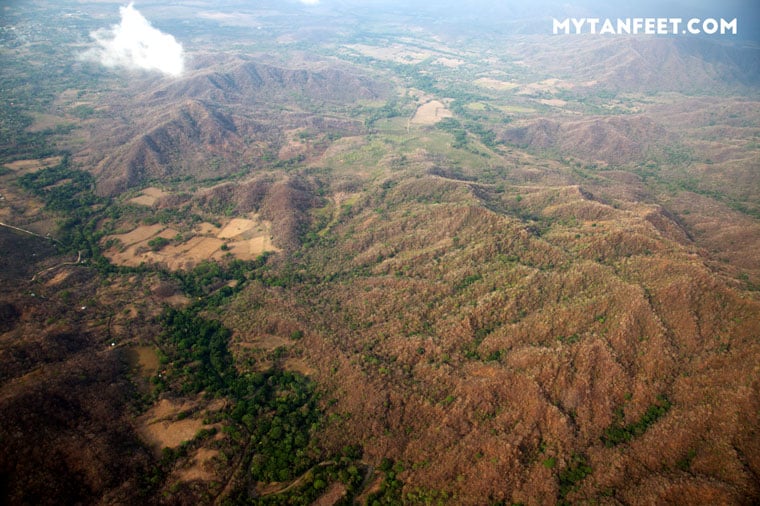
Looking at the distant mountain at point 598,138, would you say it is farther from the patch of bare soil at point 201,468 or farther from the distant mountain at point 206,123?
the patch of bare soil at point 201,468

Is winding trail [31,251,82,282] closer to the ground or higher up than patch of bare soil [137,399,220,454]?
higher up

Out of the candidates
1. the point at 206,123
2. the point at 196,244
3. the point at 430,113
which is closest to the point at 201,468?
the point at 196,244

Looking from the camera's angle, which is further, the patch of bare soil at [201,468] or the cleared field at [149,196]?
the cleared field at [149,196]

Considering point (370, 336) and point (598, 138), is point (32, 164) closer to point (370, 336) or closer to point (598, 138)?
point (370, 336)

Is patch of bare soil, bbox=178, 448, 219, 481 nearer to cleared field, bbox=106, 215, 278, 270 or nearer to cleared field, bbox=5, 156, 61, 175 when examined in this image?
cleared field, bbox=106, 215, 278, 270

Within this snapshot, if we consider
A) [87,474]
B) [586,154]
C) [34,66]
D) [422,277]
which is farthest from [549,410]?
[34,66]

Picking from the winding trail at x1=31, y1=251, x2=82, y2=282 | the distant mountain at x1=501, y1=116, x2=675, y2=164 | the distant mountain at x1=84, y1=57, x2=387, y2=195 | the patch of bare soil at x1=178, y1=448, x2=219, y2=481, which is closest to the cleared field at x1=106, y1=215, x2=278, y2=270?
the winding trail at x1=31, y1=251, x2=82, y2=282

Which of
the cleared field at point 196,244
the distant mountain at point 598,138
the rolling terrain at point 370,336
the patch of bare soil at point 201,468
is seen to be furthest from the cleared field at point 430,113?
the patch of bare soil at point 201,468
